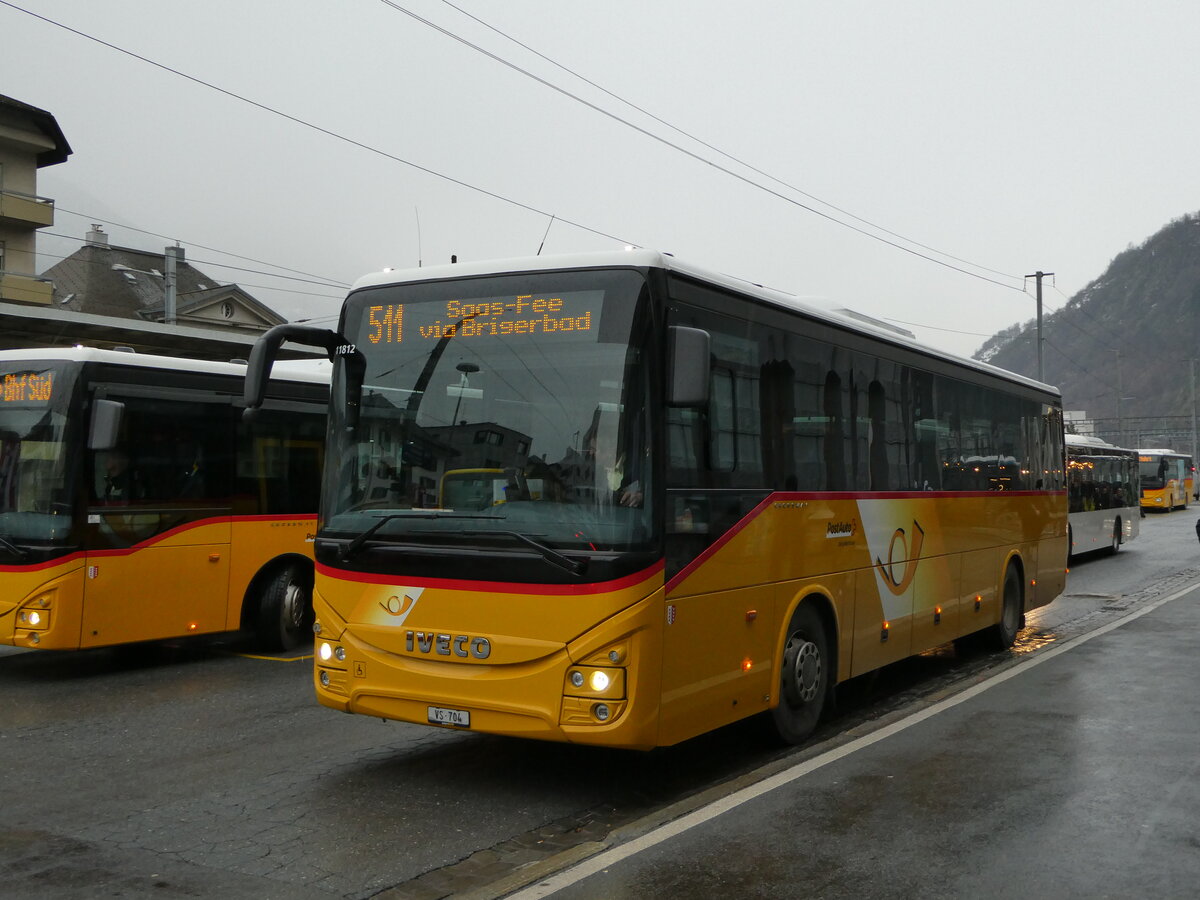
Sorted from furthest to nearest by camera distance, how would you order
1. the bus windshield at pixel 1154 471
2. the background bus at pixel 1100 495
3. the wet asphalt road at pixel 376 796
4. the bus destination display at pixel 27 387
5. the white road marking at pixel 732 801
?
the bus windshield at pixel 1154 471, the background bus at pixel 1100 495, the bus destination display at pixel 27 387, the wet asphalt road at pixel 376 796, the white road marking at pixel 732 801

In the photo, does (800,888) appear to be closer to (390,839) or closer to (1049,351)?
(390,839)

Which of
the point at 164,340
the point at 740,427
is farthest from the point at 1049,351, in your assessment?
the point at 740,427

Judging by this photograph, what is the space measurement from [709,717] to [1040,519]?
7966 millimetres

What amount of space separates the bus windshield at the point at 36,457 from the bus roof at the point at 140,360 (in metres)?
0.11

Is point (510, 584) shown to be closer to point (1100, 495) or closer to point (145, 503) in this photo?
point (145, 503)

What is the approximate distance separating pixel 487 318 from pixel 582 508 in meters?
1.27

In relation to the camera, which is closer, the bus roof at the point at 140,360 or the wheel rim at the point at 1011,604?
the bus roof at the point at 140,360

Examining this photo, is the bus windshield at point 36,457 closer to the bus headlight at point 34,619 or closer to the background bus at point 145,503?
the background bus at point 145,503

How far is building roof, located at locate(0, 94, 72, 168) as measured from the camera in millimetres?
43094

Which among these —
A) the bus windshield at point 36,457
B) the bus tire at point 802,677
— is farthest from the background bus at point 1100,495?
the bus windshield at point 36,457

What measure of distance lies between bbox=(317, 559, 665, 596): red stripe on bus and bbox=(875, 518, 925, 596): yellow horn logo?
350cm

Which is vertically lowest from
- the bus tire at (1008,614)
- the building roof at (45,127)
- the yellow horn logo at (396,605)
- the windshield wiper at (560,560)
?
the bus tire at (1008,614)

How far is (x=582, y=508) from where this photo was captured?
242 inches

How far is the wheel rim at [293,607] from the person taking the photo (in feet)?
39.7
